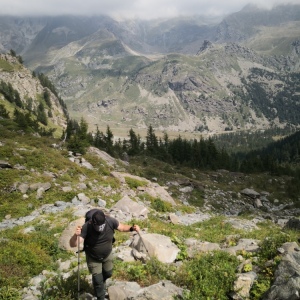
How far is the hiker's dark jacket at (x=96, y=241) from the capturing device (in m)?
9.27

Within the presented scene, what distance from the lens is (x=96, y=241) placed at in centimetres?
931

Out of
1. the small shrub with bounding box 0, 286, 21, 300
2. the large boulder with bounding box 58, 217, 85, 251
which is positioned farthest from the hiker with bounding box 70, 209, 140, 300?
the large boulder with bounding box 58, 217, 85, 251

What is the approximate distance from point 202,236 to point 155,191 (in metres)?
15.3

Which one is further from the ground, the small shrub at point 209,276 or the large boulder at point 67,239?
the small shrub at point 209,276

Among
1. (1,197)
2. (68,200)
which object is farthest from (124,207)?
(1,197)

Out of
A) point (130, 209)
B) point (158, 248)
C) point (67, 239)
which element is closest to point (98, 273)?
point (158, 248)

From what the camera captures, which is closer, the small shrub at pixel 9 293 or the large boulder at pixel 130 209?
the small shrub at pixel 9 293

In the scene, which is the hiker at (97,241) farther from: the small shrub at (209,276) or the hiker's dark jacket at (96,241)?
the small shrub at (209,276)

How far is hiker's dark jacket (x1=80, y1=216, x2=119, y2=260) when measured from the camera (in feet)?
30.4

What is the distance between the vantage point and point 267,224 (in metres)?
28.4

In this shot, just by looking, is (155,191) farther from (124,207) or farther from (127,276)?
(127,276)

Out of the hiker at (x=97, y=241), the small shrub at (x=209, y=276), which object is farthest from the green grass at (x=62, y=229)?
the hiker at (x=97, y=241)

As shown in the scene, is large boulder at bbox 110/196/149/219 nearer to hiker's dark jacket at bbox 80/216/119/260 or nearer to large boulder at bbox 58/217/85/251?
large boulder at bbox 58/217/85/251

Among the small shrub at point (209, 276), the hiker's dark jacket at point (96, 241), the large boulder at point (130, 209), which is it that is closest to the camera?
the hiker's dark jacket at point (96, 241)
